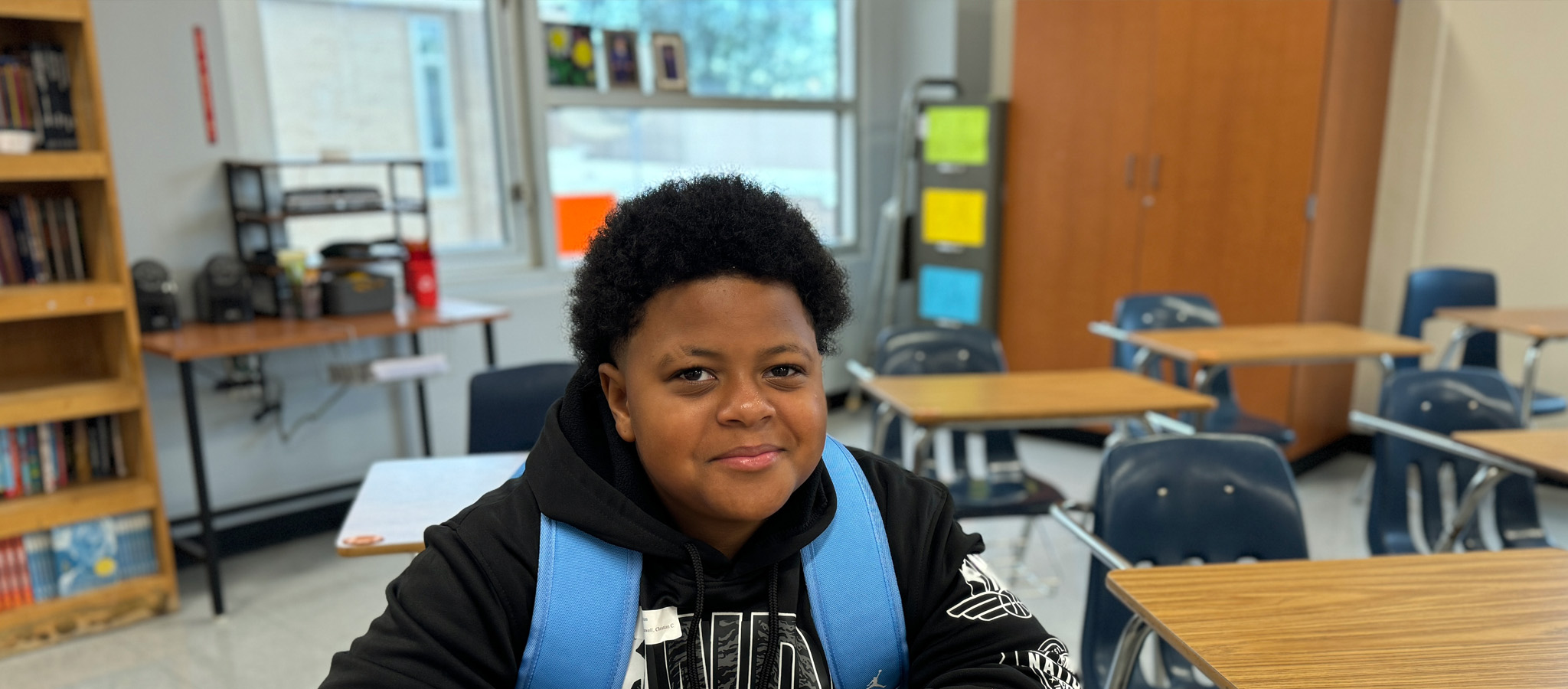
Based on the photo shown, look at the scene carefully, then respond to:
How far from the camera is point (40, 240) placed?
288cm

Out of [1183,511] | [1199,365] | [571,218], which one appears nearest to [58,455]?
[571,218]

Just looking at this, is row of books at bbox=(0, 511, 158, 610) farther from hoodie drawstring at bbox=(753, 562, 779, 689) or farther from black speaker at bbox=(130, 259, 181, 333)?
hoodie drawstring at bbox=(753, 562, 779, 689)

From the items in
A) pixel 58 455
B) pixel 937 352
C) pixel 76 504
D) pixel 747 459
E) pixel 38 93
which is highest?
pixel 38 93

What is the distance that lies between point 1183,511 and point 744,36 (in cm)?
361

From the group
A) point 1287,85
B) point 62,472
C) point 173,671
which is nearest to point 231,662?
point 173,671

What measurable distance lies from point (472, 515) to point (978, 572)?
1.77 feet

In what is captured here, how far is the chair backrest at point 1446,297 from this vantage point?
3881 mm

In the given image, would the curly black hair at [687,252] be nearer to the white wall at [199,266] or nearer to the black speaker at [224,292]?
the black speaker at [224,292]

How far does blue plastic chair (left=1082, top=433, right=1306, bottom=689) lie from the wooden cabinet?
8.47ft

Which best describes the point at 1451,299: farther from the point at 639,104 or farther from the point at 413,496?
the point at 413,496

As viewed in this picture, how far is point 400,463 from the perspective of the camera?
2.10m

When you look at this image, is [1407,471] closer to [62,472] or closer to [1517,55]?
[1517,55]

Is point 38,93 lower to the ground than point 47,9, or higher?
lower

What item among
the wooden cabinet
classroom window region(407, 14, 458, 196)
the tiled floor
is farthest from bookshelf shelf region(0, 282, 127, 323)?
the wooden cabinet
